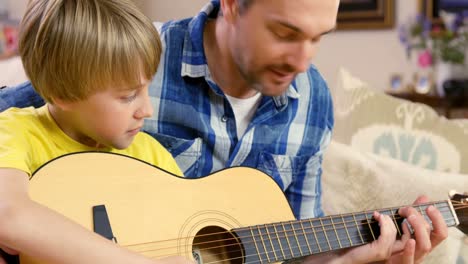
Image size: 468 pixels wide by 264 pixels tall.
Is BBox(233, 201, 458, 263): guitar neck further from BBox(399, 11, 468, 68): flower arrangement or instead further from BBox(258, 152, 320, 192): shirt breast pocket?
BBox(399, 11, 468, 68): flower arrangement

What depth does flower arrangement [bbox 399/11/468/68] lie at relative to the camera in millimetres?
2881

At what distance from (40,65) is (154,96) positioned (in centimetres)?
38

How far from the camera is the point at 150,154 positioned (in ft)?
3.94

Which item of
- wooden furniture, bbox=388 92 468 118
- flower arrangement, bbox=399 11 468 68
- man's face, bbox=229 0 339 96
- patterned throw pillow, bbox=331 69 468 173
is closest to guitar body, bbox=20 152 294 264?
man's face, bbox=229 0 339 96

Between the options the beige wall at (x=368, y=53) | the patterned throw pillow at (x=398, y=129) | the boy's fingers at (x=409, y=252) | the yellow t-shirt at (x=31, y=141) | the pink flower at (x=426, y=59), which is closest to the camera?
the yellow t-shirt at (x=31, y=141)

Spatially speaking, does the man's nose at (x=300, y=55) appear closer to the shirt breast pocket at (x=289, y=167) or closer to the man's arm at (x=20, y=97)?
the shirt breast pocket at (x=289, y=167)

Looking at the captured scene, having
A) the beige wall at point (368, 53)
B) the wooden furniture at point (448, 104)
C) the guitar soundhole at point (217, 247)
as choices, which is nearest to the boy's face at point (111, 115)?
the guitar soundhole at point (217, 247)

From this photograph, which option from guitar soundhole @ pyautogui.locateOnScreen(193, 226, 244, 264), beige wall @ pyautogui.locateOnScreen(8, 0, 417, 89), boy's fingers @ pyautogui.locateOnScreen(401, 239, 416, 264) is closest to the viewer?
guitar soundhole @ pyautogui.locateOnScreen(193, 226, 244, 264)

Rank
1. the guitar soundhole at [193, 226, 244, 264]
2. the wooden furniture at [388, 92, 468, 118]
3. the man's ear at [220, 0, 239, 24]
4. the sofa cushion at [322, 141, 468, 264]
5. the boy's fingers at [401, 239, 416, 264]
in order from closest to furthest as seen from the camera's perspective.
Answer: the guitar soundhole at [193, 226, 244, 264] < the boy's fingers at [401, 239, 416, 264] < the man's ear at [220, 0, 239, 24] < the sofa cushion at [322, 141, 468, 264] < the wooden furniture at [388, 92, 468, 118]

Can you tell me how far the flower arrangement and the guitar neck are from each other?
1.71m

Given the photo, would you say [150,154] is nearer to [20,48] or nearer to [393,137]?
[20,48]

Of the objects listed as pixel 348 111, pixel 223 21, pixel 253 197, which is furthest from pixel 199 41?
pixel 348 111

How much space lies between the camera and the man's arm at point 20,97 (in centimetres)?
129

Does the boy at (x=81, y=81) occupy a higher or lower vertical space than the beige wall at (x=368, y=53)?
higher
